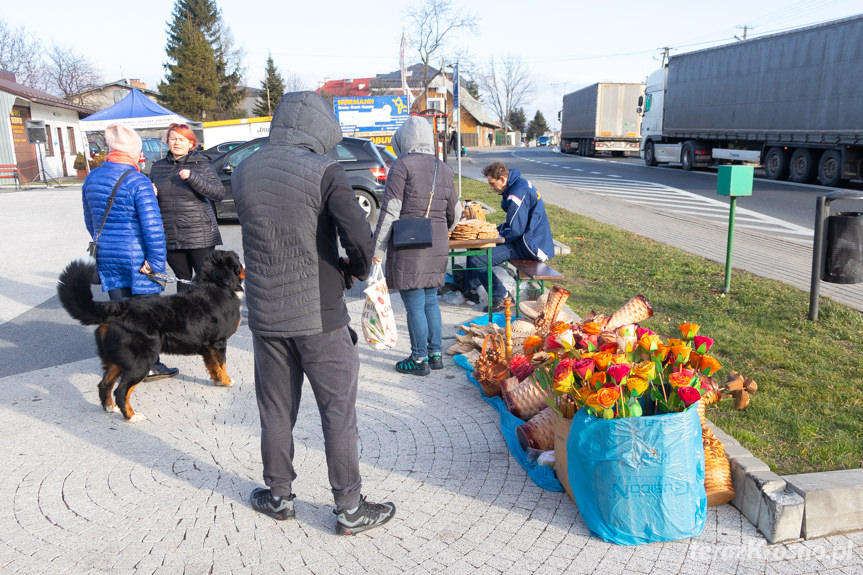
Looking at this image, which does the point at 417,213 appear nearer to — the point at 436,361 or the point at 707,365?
the point at 436,361

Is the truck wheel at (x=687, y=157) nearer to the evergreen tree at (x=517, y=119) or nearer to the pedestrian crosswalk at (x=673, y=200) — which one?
the pedestrian crosswalk at (x=673, y=200)

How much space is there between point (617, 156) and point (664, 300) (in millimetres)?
36060

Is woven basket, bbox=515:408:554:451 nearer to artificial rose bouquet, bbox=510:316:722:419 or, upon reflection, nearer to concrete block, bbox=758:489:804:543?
artificial rose bouquet, bbox=510:316:722:419

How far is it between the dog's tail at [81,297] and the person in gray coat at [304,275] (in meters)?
1.81

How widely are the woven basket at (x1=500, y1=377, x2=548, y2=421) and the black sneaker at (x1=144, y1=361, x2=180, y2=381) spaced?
2820 millimetres

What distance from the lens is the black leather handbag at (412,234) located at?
4742 mm

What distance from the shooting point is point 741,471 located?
123 inches

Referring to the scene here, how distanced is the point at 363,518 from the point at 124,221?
296cm

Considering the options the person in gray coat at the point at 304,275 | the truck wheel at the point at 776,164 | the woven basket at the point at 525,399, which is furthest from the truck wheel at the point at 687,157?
the person in gray coat at the point at 304,275

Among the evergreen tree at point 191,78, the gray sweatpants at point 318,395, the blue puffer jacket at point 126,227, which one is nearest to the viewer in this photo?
the gray sweatpants at point 318,395

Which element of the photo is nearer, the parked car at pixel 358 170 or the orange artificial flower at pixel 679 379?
the orange artificial flower at pixel 679 379

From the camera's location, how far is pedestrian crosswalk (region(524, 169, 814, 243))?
1149cm

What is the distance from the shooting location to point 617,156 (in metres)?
40.4

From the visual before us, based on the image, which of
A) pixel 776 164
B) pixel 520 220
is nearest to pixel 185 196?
pixel 520 220
